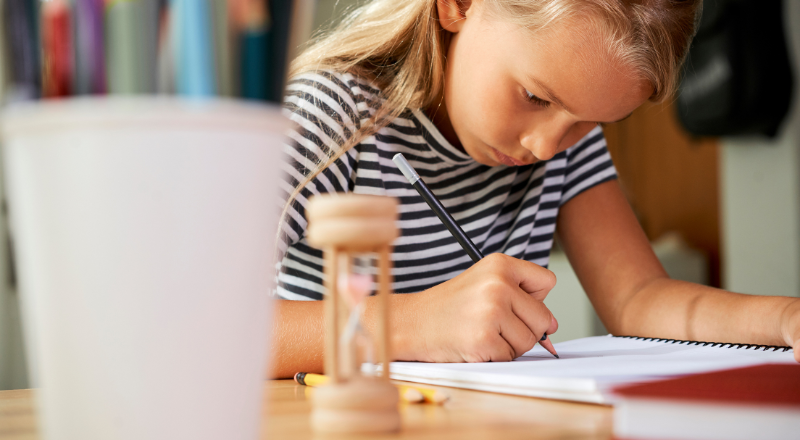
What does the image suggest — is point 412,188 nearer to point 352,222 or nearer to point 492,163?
point 492,163

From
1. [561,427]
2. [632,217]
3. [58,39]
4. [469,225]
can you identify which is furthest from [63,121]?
[632,217]

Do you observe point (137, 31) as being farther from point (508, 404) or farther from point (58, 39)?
point (508, 404)

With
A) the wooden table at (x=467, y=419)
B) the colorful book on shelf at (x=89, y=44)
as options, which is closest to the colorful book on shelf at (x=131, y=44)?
the colorful book on shelf at (x=89, y=44)

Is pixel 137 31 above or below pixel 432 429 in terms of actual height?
above

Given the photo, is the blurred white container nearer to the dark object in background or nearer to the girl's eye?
the girl's eye

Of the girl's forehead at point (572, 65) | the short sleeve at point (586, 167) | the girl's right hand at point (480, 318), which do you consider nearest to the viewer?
the girl's right hand at point (480, 318)

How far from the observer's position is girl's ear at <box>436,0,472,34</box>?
77 centimetres

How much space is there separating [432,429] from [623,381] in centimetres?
14

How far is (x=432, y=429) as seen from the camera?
324 millimetres

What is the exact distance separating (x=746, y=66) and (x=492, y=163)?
4.92 feet

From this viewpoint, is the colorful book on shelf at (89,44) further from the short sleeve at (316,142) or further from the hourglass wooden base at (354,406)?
the short sleeve at (316,142)

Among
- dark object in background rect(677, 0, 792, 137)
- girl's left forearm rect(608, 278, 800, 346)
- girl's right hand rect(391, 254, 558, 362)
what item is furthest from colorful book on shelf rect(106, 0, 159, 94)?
dark object in background rect(677, 0, 792, 137)

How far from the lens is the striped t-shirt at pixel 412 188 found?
760mm

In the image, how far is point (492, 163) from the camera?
84 centimetres
